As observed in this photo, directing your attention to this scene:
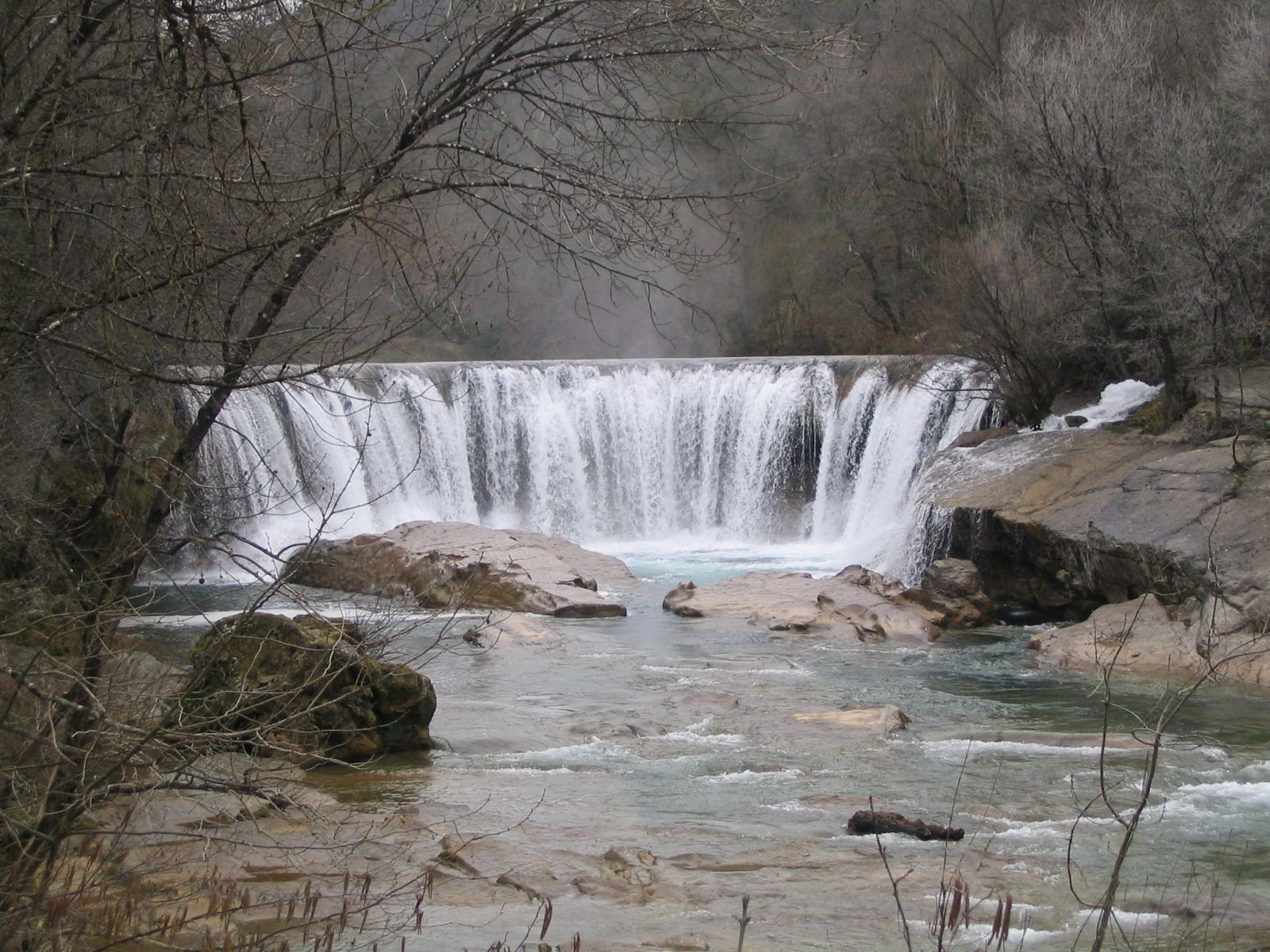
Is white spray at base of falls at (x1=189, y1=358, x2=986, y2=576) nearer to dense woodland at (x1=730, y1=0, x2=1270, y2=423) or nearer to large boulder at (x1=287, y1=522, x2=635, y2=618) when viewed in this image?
dense woodland at (x1=730, y1=0, x2=1270, y2=423)

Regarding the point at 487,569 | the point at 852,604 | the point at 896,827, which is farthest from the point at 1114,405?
the point at 896,827

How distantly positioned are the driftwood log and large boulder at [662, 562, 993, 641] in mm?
6204

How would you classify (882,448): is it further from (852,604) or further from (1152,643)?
(1152,643)

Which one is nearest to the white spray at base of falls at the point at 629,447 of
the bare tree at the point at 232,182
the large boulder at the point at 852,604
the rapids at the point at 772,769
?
the rapids at the point at 772,769

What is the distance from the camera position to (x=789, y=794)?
660 centimetres

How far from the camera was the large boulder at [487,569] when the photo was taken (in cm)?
1352

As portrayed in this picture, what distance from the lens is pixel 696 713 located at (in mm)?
8695

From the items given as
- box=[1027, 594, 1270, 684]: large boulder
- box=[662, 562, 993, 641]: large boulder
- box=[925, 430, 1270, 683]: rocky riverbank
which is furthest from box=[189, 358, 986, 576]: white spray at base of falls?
box=[1027, 594, 1270, 684]: large boulder

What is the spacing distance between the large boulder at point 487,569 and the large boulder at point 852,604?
104 cm

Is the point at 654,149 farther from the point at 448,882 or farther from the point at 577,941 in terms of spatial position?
the point at 448,882

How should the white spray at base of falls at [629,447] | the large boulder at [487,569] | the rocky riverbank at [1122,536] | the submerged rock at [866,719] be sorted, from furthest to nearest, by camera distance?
the white spray at base of falls at [629,447], the large boulder at [487,569], the rocky riverbank at [1122,536], the submerged rock at [866,719]

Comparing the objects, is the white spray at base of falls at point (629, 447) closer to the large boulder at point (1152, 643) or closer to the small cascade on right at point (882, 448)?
the small cascade on right at point (882, 448)

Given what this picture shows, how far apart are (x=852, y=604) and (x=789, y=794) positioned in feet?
20.7

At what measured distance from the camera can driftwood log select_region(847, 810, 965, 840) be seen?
566cm
